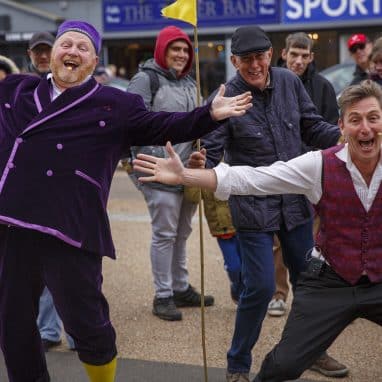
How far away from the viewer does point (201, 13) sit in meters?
19.3

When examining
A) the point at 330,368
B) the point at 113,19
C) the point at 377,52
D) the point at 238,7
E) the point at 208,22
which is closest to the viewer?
the point at 330,368

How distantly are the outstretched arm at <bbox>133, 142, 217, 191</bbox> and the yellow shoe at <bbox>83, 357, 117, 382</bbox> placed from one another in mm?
968

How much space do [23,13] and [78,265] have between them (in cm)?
1896

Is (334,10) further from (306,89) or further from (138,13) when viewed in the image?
(306,89)

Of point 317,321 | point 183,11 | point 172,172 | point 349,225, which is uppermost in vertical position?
point 183,11

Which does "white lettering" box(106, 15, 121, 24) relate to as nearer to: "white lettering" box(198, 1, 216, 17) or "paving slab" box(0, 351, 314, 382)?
"white lettering" box(198, 1, 216, 17)

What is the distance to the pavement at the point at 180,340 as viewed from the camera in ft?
13.7

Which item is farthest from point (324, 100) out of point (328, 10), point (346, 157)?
point (328, 10)

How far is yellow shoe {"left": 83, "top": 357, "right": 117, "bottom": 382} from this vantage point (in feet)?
11.3

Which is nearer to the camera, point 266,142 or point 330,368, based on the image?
point 266,142

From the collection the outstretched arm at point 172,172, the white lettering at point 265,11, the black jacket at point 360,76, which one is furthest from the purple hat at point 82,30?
the white lettering at point 265,11

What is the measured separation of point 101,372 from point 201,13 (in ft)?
55.2

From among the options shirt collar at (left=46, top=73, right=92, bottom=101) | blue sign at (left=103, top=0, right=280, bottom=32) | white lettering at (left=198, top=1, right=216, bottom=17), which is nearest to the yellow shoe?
shirt collar at (left=46, top=73, right=92, bottom=101)

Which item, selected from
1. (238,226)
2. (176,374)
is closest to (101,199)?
(238,226)
